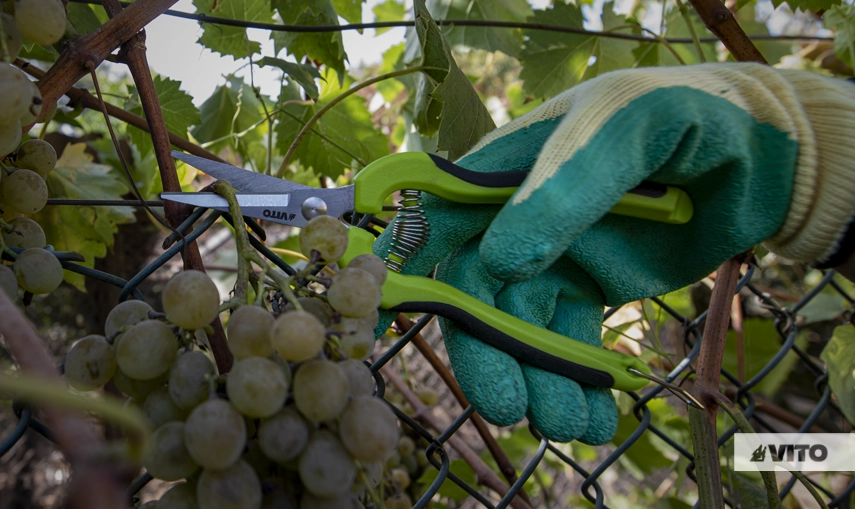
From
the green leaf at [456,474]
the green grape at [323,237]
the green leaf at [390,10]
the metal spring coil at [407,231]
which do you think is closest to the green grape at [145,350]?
the green grape at [323,237]

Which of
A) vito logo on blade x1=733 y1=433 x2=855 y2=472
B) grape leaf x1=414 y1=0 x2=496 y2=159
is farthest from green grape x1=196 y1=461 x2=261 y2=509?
vito logo on blade x1=733 y1=433 x2=855 y2=472

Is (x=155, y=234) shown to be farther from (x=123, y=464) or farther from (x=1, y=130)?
(x=123, y=464)

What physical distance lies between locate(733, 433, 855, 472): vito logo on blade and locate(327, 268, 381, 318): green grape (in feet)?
1.67

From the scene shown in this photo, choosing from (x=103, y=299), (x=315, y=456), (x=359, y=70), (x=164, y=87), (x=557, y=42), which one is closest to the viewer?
(x=315, y=456)

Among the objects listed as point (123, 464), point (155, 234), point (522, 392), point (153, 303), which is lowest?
point (153, 303)

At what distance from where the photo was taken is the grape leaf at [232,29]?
3.11ft

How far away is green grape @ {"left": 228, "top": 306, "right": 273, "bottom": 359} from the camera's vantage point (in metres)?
0.37

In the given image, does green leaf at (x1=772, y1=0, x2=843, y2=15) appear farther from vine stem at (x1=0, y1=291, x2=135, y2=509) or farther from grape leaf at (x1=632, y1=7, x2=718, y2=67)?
vine stem at (x1=0, y1=291, x2=135, y2=509)

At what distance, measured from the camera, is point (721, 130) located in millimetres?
494

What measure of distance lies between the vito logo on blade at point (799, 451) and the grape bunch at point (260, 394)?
511mm

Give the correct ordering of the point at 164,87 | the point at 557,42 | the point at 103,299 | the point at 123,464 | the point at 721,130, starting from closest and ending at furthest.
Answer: the point at 123,464, the point at 721,130, the point at 164,87, the point at 557,42, the point at 103,299

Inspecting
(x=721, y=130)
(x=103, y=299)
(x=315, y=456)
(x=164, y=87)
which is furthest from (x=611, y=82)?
(x=103, y=299)

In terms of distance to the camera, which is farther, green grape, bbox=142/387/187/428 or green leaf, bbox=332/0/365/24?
green leaf, bbox=332/0/365/24

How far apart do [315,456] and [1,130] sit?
31cm
